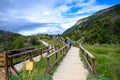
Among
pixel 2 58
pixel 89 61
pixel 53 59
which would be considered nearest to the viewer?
pixel 2 58

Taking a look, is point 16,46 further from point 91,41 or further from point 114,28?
point 114,28

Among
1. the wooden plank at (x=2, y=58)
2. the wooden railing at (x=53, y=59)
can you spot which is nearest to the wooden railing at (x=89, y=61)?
the wooden railing at (x=53, y=59)

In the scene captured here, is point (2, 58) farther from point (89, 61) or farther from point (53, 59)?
point (53, 59)

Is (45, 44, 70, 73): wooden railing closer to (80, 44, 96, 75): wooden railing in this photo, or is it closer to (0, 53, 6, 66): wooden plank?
(80, 44, 96, 75): wooden railing

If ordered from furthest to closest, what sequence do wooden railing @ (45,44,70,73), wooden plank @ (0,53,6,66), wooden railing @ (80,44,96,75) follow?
wooden railing @ (45,44,70,73)
wooden plank @ (0,53,6,66)
wooden railing @ (80,44,96,75)

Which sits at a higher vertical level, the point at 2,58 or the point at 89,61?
the point at 2,58

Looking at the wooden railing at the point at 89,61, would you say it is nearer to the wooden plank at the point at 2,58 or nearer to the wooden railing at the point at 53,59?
the wooden railing at the point at 53,59

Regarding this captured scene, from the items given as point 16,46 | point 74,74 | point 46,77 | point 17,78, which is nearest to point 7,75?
point 17,78

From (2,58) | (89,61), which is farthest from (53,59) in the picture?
(2,58)

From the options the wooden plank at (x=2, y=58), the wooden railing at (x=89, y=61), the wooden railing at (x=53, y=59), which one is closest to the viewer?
the wooden railing at (x=89, y=61)

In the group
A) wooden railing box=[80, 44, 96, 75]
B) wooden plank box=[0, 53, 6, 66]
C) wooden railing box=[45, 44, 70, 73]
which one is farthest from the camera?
wooden railing box=[45, 44, 70, 73]

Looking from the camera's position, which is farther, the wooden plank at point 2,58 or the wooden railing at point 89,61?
the wooden plank at point 2,58

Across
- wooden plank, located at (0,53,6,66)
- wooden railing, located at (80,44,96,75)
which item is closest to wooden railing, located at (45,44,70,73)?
wooden railing, located at (80,44,96,75)

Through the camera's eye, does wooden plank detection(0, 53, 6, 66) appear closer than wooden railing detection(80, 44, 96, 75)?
No
